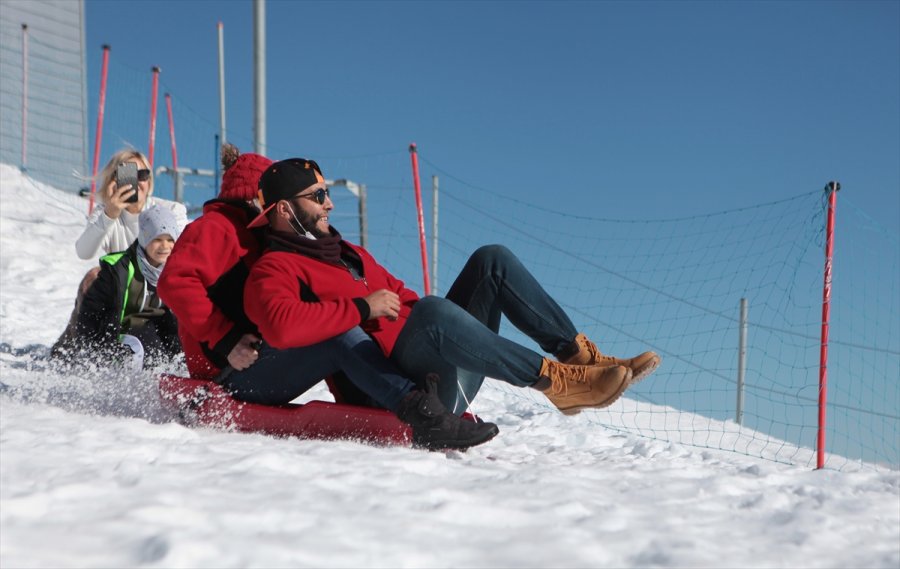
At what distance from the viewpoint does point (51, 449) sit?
221 cm

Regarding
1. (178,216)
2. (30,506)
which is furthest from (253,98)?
(30,506)

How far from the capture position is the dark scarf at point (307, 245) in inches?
106

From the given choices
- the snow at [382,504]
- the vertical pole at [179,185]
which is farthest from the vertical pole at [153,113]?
the snow at [382,504]

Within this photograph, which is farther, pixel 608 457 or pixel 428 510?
pixel 608 457

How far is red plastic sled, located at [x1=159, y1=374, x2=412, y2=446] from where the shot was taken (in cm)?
274

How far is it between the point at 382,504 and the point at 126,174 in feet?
9.91

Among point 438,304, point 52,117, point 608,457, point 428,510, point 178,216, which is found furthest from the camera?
point 52,117

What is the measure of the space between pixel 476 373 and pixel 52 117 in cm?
1179

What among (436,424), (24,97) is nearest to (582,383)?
(436,424)

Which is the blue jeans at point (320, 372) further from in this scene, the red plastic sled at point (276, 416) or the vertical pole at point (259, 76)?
the vertical pole at point (259, 76)

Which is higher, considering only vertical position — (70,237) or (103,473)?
(70,237)

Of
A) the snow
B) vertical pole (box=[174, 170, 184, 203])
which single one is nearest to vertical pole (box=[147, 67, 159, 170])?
vertical pole (box=[174, 170, 184, 203])

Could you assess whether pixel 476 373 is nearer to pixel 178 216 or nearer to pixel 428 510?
pixel 428 510

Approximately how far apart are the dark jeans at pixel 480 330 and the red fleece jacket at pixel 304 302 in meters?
0.17
